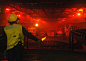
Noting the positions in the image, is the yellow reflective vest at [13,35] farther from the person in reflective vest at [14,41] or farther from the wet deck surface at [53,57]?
the wet deck surface at [53,57]

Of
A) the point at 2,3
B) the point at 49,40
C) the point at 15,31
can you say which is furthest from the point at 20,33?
the point at 49,40

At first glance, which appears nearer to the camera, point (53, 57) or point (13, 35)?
point (13, 35)

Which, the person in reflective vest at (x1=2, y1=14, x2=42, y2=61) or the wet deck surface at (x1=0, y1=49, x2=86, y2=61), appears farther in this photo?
the wet deck surface at (x1=0, y1=49, x2=86, y2=61)

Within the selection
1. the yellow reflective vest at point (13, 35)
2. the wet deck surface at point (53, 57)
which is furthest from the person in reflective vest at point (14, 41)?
the wet deck surface at point (53, 57)

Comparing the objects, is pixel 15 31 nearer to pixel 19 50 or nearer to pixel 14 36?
pixel 14 36

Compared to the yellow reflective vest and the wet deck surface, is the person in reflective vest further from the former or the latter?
the wet deck surface

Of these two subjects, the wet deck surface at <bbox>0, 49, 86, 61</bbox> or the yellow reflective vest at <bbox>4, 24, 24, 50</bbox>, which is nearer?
the yellow reflective vest at <bbox>4, 24, 24, 50</bbox>

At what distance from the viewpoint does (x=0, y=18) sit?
104 feet

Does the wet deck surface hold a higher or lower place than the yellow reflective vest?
lower

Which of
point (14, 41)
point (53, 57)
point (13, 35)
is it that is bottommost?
point (53, 57)

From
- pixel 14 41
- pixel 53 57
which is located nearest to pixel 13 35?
pixel 14 41

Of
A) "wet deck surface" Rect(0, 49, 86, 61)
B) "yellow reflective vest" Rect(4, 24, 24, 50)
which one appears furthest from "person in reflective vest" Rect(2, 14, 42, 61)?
"wet deck surface" Rect(0, 49, 86, 61)

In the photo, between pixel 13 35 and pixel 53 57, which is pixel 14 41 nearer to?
pixel 13 35

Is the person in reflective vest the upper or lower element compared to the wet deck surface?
upper
